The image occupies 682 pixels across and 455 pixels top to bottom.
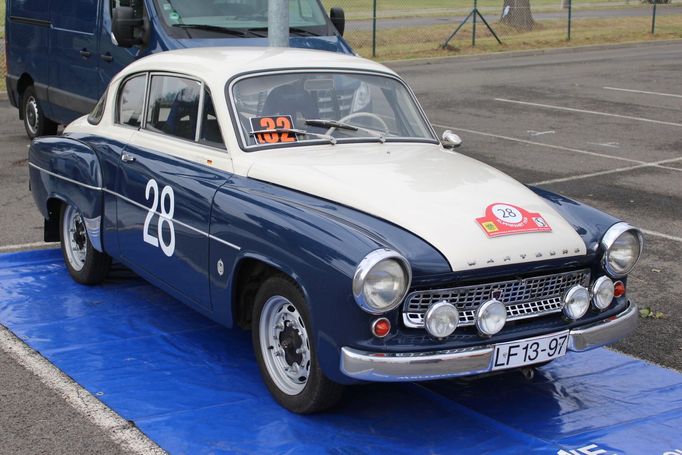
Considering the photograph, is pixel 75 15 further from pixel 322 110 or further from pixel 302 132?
pixel 302 132

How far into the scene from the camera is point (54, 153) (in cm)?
746

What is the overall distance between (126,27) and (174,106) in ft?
13.9

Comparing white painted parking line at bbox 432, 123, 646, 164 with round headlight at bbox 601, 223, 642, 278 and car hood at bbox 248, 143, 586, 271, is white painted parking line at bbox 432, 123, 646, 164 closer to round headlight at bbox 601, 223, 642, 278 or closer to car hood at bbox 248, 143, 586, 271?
car hood at bbox 248, 143, 586, 271

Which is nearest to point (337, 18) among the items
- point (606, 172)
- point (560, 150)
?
point (560, 150)

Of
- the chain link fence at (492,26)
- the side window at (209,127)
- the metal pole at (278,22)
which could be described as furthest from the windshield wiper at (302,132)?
the chain link fence at (492,26)

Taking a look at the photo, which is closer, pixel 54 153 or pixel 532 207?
pixel 532 207

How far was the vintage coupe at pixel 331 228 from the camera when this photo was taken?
489cm

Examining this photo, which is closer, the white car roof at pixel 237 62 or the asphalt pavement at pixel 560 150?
the asphalt pavement at pixel 560 150

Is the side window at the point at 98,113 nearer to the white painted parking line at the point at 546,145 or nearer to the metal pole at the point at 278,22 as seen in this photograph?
the metal pole at the point at 278,22

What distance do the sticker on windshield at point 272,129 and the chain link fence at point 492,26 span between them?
18.0m

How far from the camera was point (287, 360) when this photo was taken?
5426 millimetres

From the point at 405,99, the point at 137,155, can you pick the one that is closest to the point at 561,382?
the point at 405,99

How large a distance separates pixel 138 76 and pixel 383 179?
2.26 metres

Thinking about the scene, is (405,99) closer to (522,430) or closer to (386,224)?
(386,224)
